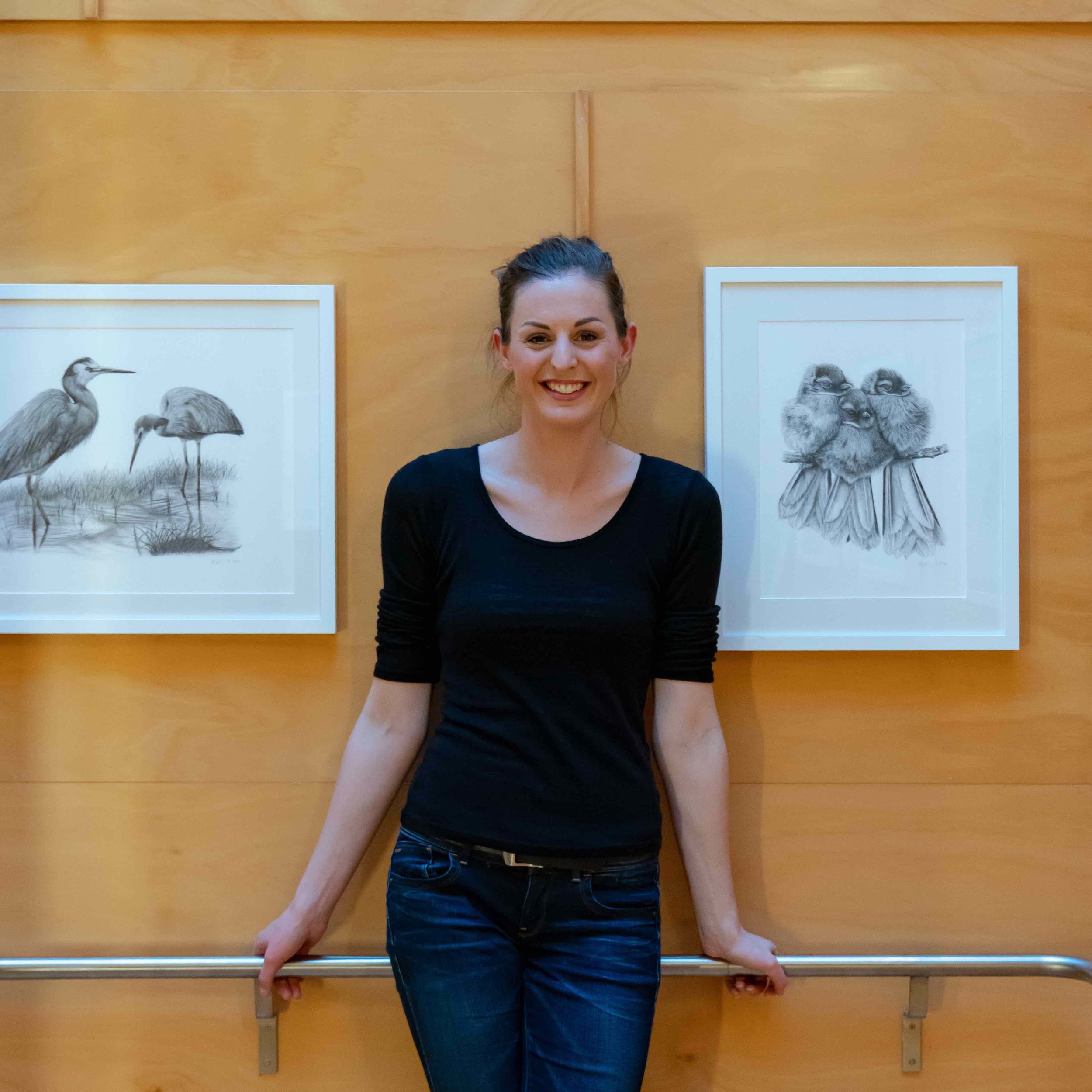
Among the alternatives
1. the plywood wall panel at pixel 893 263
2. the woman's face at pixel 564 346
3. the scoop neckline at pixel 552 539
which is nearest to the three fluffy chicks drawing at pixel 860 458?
the plywood wall panel at pixel 893 263

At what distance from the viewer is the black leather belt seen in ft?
4.09

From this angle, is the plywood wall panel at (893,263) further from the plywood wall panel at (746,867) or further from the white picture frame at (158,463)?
the white picture frame at (158,463)

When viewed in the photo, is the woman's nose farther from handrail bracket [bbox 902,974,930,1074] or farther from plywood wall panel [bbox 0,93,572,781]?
→ handrail bracket [bbox 902,974,930,1074]

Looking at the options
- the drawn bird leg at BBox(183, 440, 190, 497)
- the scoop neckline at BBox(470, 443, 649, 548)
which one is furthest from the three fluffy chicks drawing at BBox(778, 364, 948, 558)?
the drawn bird leg at BBox(183, 440, 190, 497)

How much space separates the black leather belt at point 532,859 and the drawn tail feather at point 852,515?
0.64 metres

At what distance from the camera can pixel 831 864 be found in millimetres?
1585


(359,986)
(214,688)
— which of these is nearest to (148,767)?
(214,688)

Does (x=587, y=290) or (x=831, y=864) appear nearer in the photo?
(x=587, y=290)

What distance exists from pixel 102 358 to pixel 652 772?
1122mm

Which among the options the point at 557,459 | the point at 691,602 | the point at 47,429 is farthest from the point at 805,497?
the point at 47,429

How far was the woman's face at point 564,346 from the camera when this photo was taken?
4.25 ft

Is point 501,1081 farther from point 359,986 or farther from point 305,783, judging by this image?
point 305,783

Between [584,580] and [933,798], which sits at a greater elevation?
[584,580]

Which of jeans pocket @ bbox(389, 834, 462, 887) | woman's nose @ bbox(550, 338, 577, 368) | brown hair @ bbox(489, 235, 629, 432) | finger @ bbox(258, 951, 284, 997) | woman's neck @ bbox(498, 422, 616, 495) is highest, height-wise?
brown hair @ bbox(489, 235, 629, 432)
